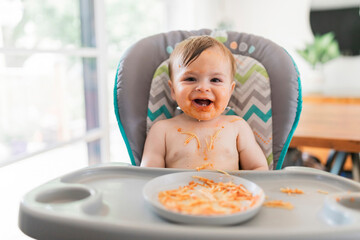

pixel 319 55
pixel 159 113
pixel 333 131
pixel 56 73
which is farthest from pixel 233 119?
pixel 319 55

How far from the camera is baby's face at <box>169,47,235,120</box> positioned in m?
0.97

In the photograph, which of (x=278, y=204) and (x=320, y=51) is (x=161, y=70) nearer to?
(x=278, y=204)

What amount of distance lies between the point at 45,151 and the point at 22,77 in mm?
358

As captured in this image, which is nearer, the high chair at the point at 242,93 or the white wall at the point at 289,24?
the high chair at the point at 242,93

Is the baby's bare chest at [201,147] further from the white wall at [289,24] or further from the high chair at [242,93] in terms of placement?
the white wall at [289,24]

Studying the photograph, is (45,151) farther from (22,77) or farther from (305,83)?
(305,83)

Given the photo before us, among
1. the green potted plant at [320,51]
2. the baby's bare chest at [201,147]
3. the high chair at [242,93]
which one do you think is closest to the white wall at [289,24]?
the green potted plant at [320,51]

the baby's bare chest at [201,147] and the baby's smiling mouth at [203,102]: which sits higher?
the baby's smiling mouth at [203,102]

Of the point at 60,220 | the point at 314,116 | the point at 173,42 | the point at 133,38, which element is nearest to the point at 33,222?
the point at 60,220

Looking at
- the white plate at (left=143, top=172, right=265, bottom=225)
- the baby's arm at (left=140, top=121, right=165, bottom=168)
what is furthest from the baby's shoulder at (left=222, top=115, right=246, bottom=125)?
the white plate at (left=143, top=172, right=265, bottom=225)

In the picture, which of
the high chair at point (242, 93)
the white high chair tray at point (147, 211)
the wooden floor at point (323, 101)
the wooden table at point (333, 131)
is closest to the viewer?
the white high chair tray at point (147, 211)

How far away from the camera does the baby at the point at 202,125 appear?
979 millimetres

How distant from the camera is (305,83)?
3.73 metres

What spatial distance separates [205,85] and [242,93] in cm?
23
